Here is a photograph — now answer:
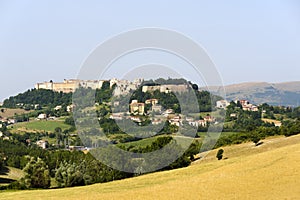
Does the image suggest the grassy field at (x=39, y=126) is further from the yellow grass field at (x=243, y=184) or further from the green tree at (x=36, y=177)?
the yellow grass field at (x=243, y=184)

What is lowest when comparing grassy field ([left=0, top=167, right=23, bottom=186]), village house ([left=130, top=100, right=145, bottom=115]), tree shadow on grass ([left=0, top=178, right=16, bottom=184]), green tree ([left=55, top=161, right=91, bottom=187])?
grassy field ([left=0, top=167, right=23, bottom=186])

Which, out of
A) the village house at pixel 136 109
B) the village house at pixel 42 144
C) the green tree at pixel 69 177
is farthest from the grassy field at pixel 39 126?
the green tree at pixel 69 177

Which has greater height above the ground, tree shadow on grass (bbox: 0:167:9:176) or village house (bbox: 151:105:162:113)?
village house (bbox: 151:105:162:113)

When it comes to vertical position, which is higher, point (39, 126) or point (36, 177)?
point (39, 126)

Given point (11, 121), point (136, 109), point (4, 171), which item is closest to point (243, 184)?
point (136, 109)

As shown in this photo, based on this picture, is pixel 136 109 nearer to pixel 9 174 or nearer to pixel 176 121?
pixel 176 121

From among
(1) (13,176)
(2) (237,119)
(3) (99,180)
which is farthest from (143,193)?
(2) (237,119)

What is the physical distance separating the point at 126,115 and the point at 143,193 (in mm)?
34128

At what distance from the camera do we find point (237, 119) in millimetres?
145750

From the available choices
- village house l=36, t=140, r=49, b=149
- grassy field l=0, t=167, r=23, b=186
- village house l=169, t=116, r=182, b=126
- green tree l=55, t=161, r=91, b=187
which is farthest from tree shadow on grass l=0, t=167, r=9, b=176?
village house l=36, t=140, r=49, b=149

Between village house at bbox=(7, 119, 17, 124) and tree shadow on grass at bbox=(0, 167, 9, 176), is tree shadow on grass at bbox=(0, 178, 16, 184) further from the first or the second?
village house at bbox=(7, 119, 17, 124)

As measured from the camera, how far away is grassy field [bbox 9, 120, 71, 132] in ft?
553

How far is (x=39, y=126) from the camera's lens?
17425 cm

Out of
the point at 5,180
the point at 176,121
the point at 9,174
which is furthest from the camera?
the point at 9,174
